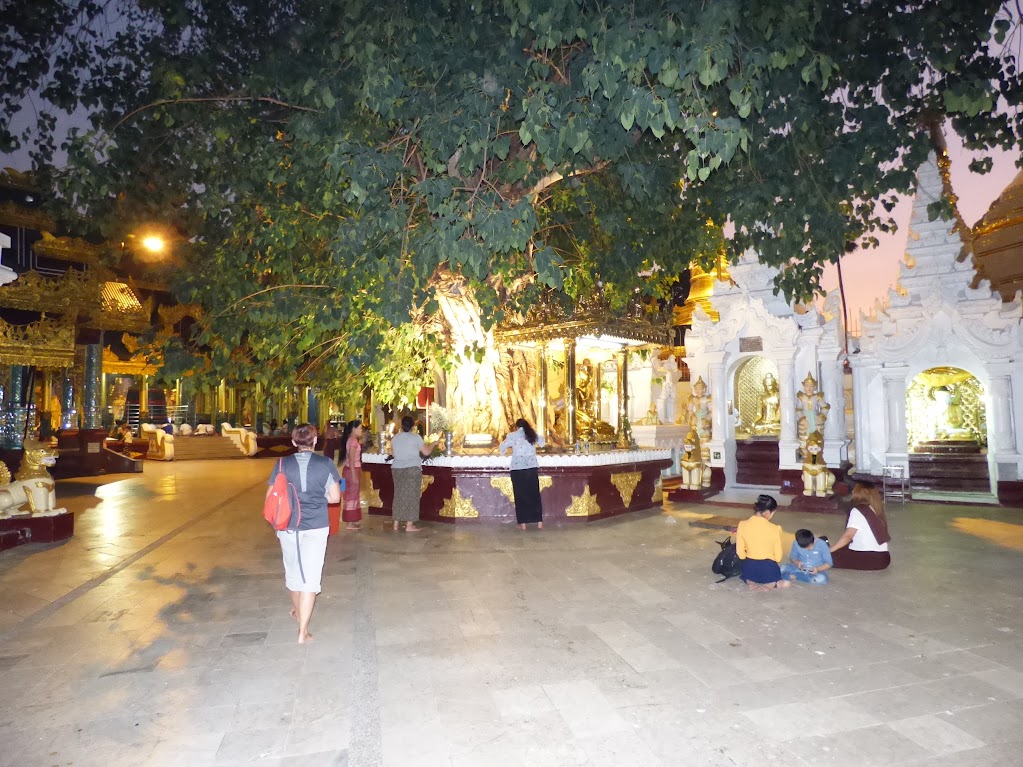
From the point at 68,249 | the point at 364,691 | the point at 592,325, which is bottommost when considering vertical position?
the point at 364,691

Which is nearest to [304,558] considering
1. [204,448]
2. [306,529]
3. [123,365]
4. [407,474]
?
[306,529]

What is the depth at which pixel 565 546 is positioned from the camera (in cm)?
792

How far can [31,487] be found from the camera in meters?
8.41

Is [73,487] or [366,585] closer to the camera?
[366,585]

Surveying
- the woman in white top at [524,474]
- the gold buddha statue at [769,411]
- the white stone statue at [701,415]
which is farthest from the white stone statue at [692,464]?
the woman in white top at [524,474]

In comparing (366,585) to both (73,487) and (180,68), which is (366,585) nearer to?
(180,68)

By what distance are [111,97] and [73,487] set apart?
10.9 meters

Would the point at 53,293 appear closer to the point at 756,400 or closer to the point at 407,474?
the point at 407,474

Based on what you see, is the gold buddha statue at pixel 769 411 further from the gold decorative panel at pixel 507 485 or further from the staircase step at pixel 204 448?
the staircase step at pixel 204 448

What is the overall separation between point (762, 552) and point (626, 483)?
4.54 metres

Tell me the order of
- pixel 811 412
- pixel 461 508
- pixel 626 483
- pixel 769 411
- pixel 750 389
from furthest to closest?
pixel 750 389 → pixel 769 411 → pixel 811 412 → pixel 626 483 → pixel 461 508

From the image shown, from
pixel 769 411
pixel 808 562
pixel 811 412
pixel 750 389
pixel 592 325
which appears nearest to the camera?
pixel 808 562

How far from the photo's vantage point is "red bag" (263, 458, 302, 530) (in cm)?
450

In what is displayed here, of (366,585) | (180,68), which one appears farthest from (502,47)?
(366,585)
